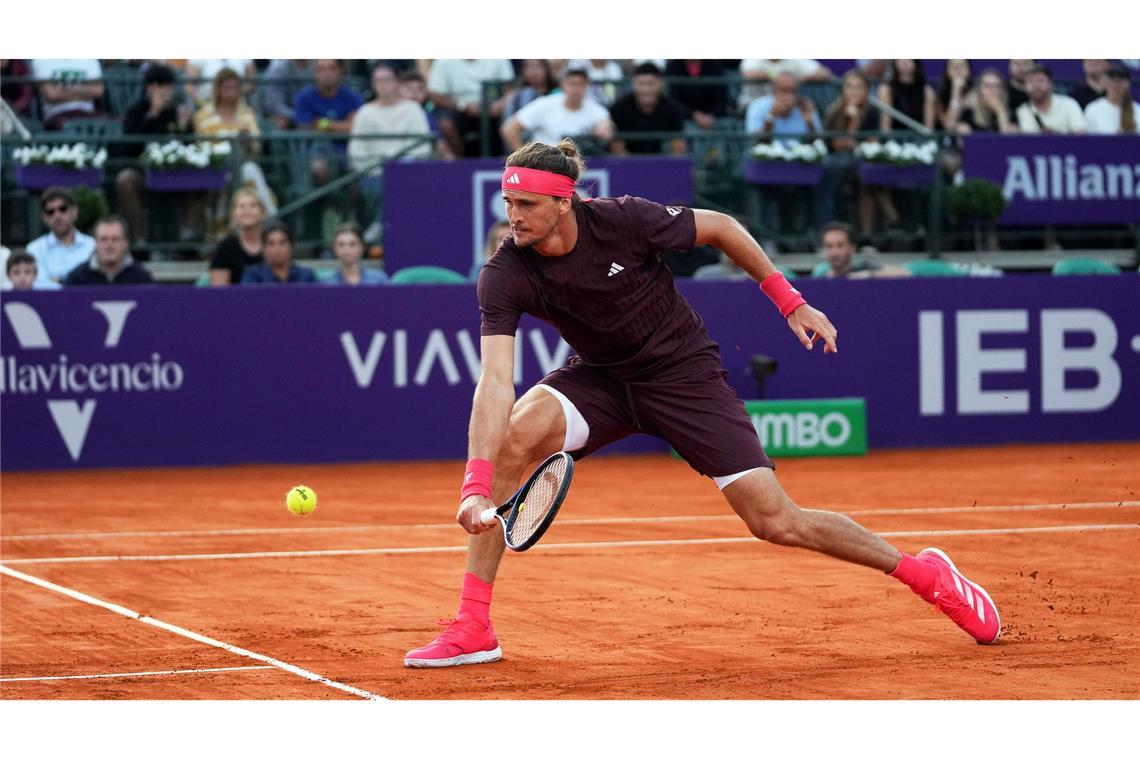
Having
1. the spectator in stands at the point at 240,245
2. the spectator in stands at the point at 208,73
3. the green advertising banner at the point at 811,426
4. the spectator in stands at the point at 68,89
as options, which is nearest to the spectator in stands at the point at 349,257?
the spectator in stands at the point at 240,245

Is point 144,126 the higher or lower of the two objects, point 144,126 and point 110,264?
the higher

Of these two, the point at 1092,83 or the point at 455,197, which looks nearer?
the point at 455,197

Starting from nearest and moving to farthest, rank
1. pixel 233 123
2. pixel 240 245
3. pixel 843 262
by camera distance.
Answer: pixel 240 245 < pixel 843 262 < pixel 233 123

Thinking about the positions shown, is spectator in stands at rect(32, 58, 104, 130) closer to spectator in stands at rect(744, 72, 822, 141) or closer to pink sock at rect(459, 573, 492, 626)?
spectator in stands at rect(744, 72, 822, 141)

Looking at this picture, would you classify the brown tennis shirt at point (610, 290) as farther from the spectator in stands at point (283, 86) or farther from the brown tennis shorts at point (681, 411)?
the spectator in stands at point (283, 86)

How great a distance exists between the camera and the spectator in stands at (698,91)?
14.4m

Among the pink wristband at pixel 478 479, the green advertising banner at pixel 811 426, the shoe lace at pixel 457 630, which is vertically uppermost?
the pink wristband at pixel 478 479

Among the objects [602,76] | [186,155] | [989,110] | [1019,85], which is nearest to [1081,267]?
[989,110]

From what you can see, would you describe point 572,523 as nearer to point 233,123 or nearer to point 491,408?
point 491,408

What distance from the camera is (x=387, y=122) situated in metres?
13.7

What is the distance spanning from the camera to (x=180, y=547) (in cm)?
849

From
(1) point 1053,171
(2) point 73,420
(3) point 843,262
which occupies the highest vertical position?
(1) point 1053,171

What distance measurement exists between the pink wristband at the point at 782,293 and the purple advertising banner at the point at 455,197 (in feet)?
23.5

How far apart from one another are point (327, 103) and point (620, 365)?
352 inches
